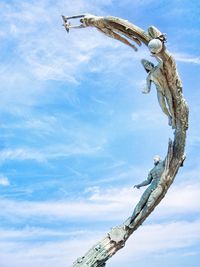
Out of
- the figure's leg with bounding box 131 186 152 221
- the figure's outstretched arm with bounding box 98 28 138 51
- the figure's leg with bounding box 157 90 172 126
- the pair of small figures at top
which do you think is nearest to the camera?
the pair of small figures at top

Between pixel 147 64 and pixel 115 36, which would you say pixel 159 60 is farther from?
pixel 115 36

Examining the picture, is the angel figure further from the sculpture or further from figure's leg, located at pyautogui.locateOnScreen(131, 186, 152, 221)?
figure's leg, located at pyautogui.locateOnScreen(131, 186, 152, 221)

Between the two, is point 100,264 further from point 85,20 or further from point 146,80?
point 85,20

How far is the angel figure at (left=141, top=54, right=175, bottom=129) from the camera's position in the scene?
10203 millimetres

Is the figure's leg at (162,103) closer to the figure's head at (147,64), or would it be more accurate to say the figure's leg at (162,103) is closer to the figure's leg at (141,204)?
the figure's head at (147,64)

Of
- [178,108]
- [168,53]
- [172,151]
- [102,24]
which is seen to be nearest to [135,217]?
[172,151]

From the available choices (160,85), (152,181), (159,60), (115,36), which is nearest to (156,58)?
(159,60)

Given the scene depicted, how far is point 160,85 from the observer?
1034cm

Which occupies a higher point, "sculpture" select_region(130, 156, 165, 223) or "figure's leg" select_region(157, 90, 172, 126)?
"figure's leg" select_region(157, 90, 172, 126)

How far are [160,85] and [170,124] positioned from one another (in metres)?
0.87

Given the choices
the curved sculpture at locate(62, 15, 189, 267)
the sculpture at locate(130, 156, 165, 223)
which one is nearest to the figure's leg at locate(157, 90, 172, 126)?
the curved sculpture at locate(62, 15, 189, 267)

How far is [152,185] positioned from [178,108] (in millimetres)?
1673

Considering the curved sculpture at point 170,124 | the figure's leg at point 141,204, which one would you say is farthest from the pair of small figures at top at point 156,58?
the figure's leg at point 141,204

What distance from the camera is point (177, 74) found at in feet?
33.8
